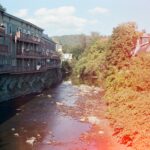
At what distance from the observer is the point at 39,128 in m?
32.5

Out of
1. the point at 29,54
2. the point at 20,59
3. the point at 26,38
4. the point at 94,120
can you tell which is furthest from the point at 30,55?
the point at 94,120

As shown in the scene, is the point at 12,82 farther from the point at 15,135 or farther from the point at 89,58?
the point at 89,58

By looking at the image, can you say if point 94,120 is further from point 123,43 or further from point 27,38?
point 27,38

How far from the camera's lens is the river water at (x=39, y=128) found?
26969mm

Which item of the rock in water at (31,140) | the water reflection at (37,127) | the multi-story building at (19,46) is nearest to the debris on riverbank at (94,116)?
the water reflection at (37,127)

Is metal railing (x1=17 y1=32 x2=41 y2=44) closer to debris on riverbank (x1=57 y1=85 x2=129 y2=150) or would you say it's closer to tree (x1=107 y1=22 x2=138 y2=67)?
debris on riverbank (x1=57 y1=85 x2=129 y2=150)

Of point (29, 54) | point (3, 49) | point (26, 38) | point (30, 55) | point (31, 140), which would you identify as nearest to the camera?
point (31, 140)

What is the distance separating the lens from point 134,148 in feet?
77.4

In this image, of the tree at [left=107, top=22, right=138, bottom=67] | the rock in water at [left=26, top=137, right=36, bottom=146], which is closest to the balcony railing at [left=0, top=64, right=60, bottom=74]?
the tree at [left=107, top=22, right=138, bottom=67]

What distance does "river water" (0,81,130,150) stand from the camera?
88.5 feet

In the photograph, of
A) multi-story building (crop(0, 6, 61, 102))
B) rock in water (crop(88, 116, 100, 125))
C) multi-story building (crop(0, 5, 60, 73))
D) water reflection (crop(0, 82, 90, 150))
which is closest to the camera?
water reflection (crop(0, 82, 90, 150))

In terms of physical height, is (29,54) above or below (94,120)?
above

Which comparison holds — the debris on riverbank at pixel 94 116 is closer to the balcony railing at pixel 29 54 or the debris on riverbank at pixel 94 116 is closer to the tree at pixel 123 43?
the tree at pixel 123 43

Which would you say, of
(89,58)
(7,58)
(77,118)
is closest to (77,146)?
(77,118)
